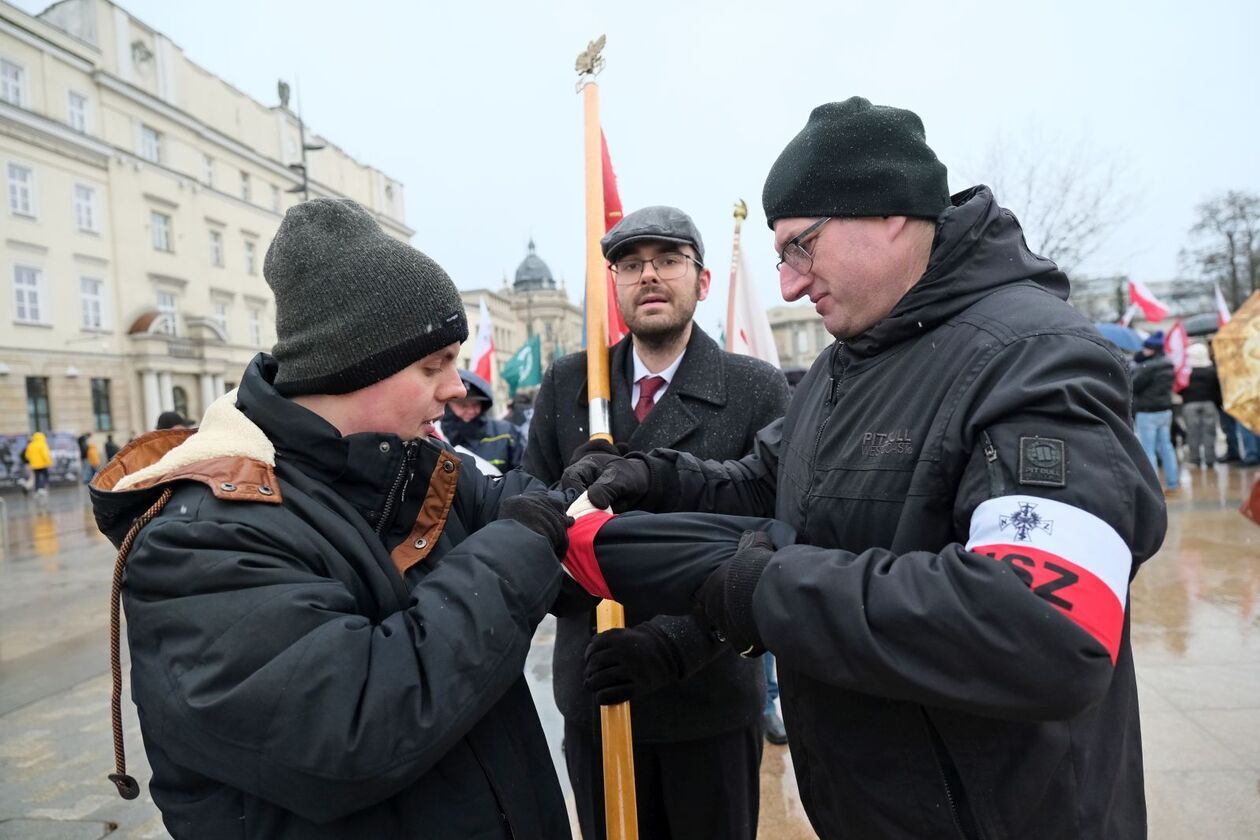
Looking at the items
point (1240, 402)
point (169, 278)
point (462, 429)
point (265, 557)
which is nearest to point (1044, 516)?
point (265, 557)

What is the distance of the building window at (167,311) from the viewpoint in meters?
30.5

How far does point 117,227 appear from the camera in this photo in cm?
2897

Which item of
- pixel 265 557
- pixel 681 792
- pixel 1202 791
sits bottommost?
pixel 1202 791

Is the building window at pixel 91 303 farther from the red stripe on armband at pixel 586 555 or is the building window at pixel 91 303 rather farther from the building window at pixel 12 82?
the red stripe on armband at pixel 586 555

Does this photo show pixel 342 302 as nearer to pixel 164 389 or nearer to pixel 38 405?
pixel 38 405

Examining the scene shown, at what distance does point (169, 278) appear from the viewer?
31.1 metres

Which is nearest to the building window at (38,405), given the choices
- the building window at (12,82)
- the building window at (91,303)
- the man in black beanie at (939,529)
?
the building window at (91,303)

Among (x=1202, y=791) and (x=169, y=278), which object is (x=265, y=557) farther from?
(x=169, y=278)

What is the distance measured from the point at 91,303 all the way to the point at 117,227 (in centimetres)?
331

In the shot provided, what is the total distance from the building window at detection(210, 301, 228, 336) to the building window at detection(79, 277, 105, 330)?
6079 mm

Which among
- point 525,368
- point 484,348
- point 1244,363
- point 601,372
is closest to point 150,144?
point 525,368

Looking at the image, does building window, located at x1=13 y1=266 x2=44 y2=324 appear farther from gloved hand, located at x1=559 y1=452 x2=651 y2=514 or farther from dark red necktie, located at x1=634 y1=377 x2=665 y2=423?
gloved hand, located at x1=559 y1=452 x2=651 y2=514

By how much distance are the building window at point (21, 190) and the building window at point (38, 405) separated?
5.48m

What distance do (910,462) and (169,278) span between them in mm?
35405
